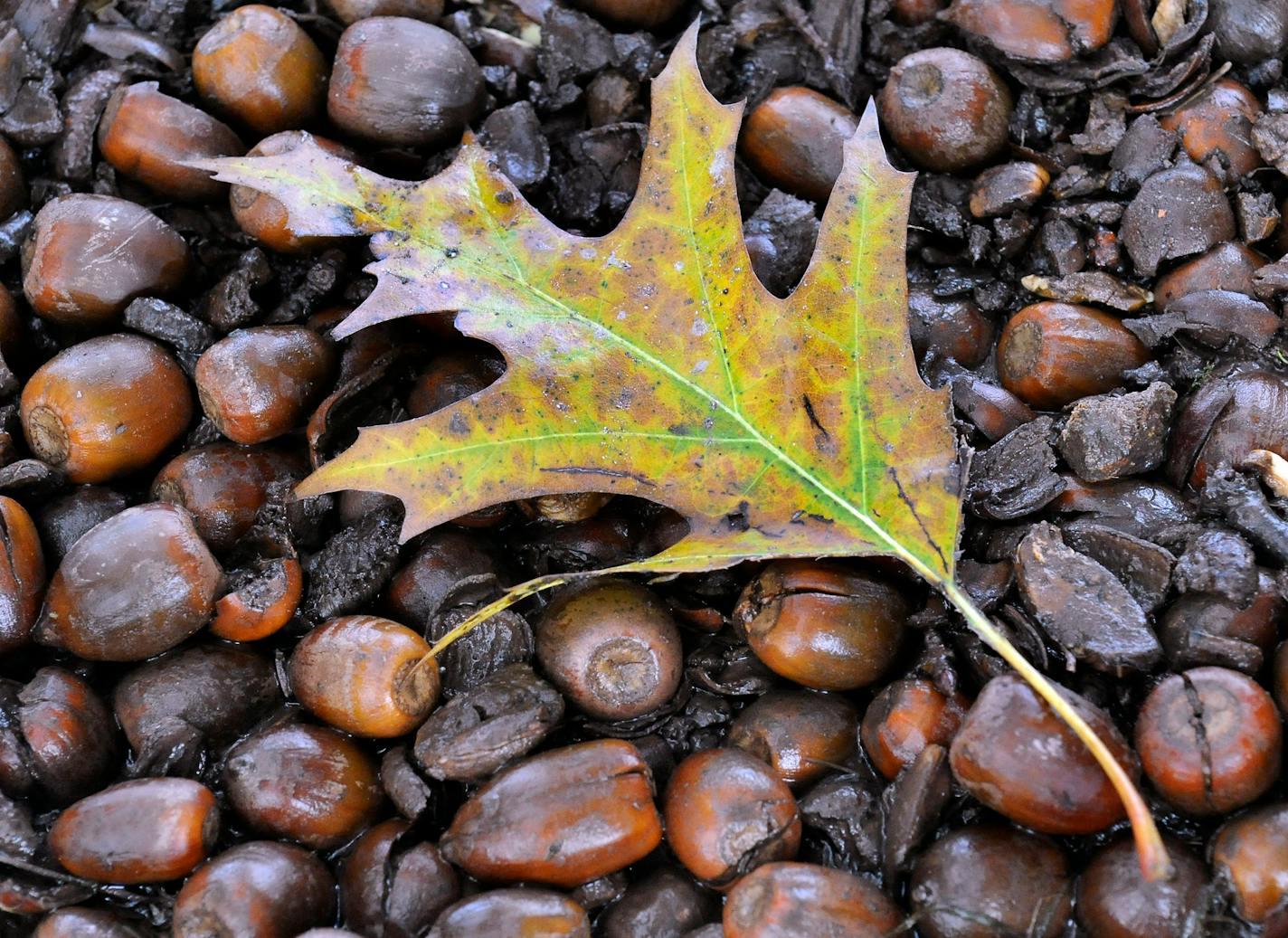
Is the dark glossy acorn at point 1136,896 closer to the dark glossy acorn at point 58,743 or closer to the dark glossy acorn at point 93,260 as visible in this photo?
the dark glossy acorn at point 58,743

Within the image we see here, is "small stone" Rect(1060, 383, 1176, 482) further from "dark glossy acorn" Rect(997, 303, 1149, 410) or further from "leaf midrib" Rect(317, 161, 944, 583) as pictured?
"leaf midrib" Rect(317, 161, 944, 583)

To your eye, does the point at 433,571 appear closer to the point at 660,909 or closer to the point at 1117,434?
the point at 660,909

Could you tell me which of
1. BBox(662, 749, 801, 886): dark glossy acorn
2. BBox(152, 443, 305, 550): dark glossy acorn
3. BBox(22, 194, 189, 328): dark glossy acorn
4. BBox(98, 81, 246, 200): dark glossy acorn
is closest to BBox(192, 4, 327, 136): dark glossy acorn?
BBox(98, 81, 246, 200): dark glossy acorn

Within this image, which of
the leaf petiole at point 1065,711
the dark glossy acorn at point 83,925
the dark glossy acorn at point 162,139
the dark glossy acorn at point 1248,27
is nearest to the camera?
the leaf petiole at point 1065,711

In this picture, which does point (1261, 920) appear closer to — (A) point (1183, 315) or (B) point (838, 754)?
(B) point (838, 754)

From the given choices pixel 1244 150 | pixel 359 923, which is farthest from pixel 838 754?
pixel 1244 150

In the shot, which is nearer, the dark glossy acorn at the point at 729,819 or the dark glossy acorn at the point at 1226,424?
the dark glossy acorn at the point at 729,819

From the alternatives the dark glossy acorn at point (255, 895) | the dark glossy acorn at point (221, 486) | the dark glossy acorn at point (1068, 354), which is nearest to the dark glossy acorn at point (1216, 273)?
the dark glossy acorn at point (1068, 354)
